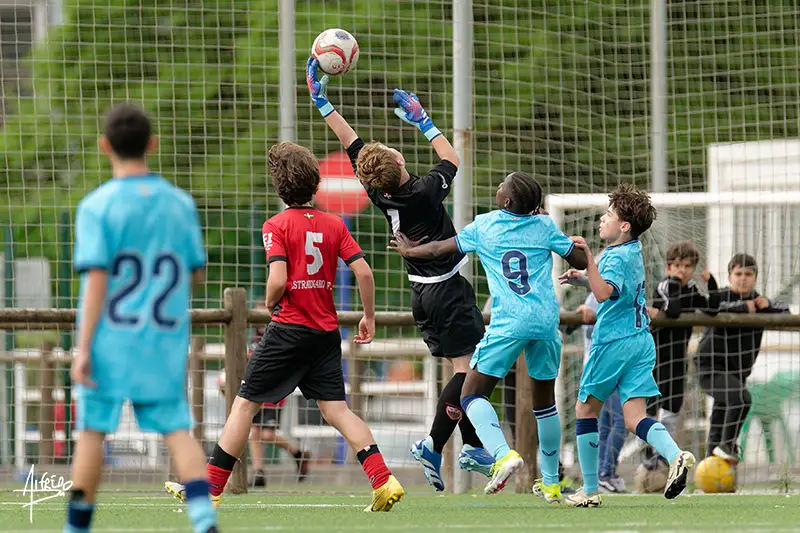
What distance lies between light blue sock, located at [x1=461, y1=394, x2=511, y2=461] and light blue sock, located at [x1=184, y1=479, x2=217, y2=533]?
2.55 m

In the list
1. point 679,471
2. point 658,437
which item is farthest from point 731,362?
point 679,471

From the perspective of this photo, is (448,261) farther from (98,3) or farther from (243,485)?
(98,3)

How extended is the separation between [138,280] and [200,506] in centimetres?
80

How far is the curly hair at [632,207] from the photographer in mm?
7633

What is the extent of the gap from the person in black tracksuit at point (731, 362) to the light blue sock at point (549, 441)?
293cm

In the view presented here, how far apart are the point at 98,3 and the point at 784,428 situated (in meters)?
6.85

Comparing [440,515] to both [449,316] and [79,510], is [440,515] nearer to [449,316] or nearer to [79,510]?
[449,316]

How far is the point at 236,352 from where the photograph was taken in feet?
31.5

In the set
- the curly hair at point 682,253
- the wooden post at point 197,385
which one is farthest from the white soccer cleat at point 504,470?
the wooden post at point 197,385

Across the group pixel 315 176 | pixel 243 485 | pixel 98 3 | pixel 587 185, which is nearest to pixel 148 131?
pixel 315 176

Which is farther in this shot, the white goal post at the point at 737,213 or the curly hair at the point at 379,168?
the white goal post at the point at 737,213

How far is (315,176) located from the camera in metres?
7.39

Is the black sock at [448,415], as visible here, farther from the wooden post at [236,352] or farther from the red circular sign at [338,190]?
the red circular sign at [338,190]

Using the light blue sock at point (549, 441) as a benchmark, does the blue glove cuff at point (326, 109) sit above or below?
above
